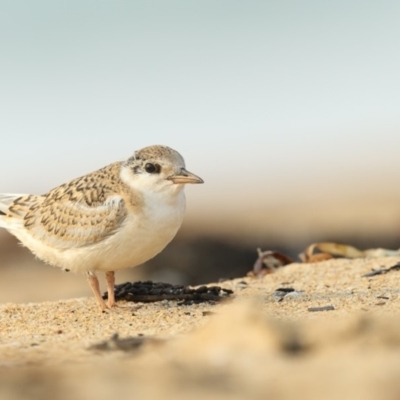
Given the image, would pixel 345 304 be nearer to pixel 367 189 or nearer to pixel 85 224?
pixel 85 224

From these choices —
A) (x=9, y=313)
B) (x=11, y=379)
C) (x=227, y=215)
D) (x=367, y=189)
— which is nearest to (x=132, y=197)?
(x=9, y=313)

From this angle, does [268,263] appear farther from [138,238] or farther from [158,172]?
[138,238]

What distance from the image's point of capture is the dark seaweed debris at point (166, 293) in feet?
22.3

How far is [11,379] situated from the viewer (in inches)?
145

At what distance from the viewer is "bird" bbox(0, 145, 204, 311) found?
6492 millimetres

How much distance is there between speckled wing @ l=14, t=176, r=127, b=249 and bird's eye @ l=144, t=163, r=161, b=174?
1.01ft

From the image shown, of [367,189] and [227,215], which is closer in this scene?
[227,215]

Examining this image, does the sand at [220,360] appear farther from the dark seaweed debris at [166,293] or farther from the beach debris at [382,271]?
the beach debris at [382,271]

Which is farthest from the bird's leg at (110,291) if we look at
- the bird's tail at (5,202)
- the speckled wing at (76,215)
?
the bird's tail at (5,202)

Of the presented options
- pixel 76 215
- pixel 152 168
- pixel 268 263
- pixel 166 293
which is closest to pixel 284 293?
pixel 166 293

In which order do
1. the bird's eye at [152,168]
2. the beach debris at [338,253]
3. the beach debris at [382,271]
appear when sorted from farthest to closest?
the beach debris at [338,253] < the beach debris at [382,271] < the bird's eye at [152,168]

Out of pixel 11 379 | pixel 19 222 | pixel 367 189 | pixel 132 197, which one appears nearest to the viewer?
pixel 11 379

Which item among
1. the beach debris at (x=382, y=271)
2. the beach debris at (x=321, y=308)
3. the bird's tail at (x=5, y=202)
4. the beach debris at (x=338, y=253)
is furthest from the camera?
the beach debris at (x=338, y=253)

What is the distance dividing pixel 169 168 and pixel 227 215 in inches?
527
